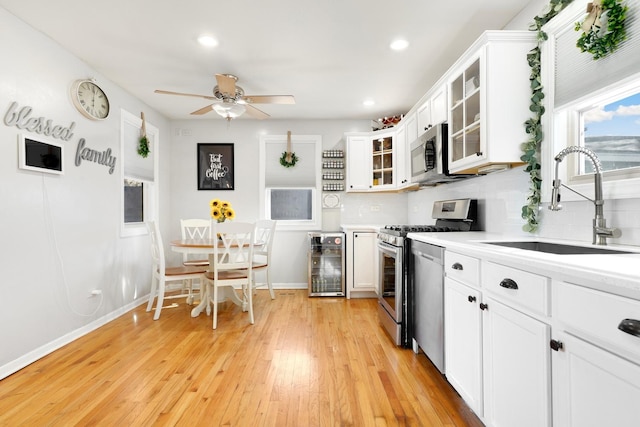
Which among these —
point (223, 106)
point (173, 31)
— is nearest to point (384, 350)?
point (223, 106)

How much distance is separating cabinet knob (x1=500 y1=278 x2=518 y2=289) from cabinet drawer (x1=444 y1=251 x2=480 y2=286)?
0.24m

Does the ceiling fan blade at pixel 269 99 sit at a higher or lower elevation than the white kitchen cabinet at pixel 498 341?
higher

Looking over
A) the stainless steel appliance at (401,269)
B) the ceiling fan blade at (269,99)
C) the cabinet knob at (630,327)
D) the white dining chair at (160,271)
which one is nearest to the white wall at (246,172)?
the white dining chair at (160,271)

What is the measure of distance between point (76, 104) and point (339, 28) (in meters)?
2.41

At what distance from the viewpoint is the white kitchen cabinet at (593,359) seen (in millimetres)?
857

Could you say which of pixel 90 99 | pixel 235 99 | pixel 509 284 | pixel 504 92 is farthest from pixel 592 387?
pixel 90 99

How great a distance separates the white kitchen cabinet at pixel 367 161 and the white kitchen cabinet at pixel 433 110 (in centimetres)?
110

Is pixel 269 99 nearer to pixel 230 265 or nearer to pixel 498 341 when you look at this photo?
pixel 230 265

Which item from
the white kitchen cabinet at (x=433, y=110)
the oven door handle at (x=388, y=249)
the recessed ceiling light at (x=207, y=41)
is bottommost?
the oven door handle at (x=388, y=249)

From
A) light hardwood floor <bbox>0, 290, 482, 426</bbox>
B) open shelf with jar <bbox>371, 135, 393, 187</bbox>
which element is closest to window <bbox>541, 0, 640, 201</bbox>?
light hardwood floor <bbox>0, 290, 482, 426</bbox>

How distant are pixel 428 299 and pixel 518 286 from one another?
108 centimetres

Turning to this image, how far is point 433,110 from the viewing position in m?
3.11

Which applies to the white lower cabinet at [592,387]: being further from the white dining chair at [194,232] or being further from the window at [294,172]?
the window at [294,172]

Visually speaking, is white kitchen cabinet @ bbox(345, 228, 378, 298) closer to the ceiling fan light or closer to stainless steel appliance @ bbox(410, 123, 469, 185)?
stainless steel appliance @ bbox(410, 123, 469, 185)
